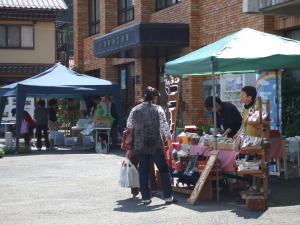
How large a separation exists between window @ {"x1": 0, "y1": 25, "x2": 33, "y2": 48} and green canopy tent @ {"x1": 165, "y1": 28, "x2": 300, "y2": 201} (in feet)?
94.4

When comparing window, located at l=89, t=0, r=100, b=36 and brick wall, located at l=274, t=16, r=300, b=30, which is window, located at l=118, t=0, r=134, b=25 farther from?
brick wall, located at l=274, t=16, r=300, b=30

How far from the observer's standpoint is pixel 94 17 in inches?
1156

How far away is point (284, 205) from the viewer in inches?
381

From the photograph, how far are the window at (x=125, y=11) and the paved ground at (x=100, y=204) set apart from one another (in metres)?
11.3

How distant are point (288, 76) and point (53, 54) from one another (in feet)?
85.7

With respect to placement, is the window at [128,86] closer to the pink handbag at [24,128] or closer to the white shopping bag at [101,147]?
the pink handbag at [24,128]

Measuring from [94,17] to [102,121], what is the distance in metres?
10.2

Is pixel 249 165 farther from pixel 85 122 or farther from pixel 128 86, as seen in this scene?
pixel 128 86

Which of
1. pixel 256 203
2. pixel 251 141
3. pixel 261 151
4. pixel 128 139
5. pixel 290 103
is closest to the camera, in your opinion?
pixel 256 203

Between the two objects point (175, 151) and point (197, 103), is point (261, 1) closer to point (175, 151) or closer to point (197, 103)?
point (175, 151)

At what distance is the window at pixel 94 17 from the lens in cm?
2886

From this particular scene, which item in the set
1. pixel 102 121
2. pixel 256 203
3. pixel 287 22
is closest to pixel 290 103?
pixel 287 22

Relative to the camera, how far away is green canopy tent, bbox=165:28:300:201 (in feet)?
33.1

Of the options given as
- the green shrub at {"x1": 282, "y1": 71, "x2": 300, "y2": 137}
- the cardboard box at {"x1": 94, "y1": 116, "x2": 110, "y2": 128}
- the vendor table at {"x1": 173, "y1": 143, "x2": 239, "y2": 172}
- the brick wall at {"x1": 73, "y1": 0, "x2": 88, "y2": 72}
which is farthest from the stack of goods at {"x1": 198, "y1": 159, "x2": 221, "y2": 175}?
the brick wall at {"x1": 73, "y1": 0, "x2": 88, "y2": 72}
